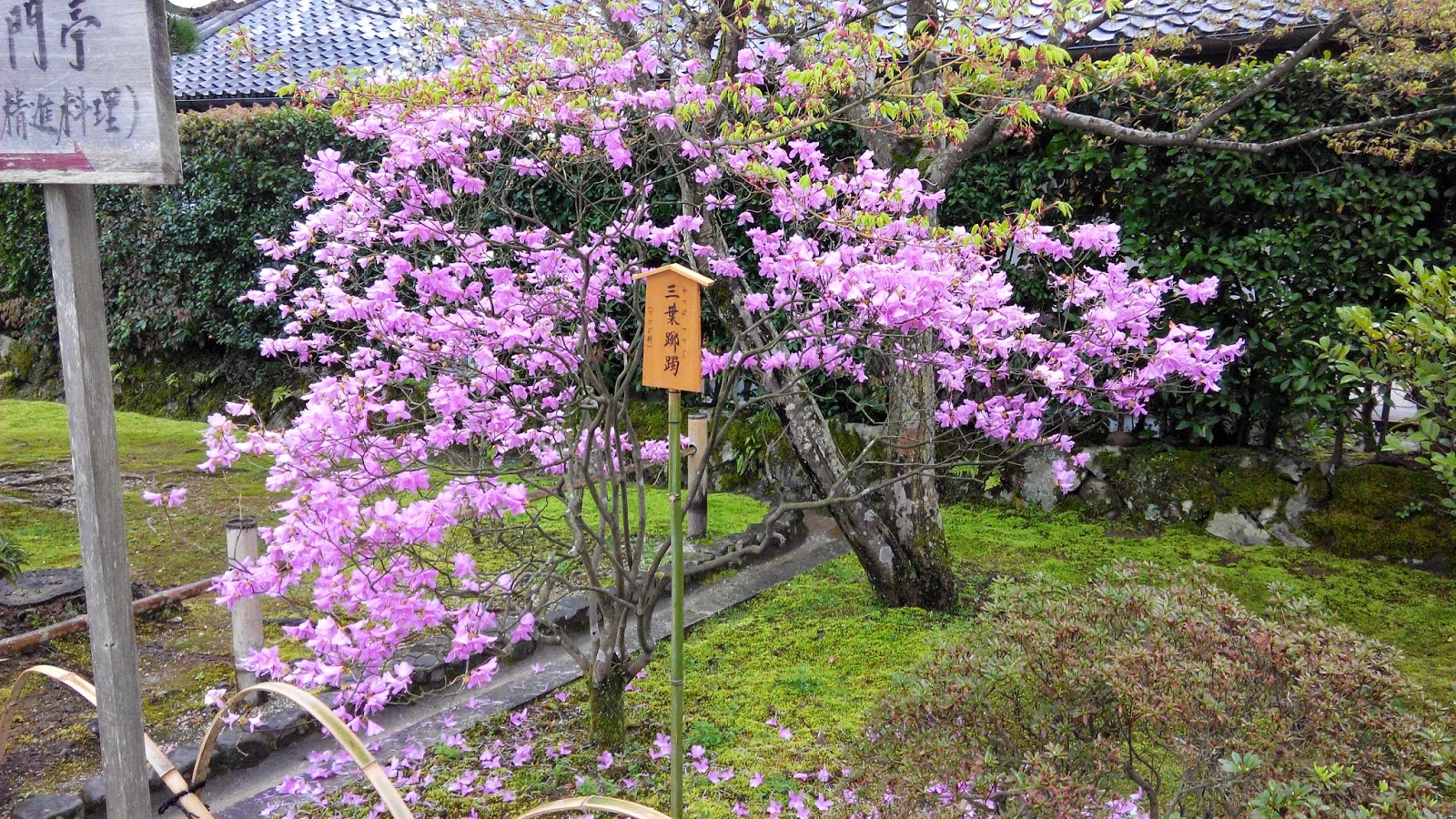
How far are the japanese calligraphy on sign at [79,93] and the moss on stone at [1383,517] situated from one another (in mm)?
6468

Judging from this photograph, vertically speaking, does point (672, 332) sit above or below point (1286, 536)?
above

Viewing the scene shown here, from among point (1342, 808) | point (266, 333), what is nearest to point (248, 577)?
point (1342, 808)

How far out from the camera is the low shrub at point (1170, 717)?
7.03 feet

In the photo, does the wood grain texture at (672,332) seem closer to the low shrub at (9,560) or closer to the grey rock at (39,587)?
the grey rock at (39,587)

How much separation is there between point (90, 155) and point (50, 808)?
7.12 ft

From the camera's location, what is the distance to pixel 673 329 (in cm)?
279

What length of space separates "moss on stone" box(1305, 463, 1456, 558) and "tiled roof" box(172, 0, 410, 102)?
1143 cm

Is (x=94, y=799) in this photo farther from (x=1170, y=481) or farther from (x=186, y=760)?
(x=1170, y=481)

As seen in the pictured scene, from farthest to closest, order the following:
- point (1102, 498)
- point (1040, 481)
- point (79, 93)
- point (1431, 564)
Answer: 1. point (1040, 481)
2. point (1102, 498)
3. point (1431, 564)
4. point (79, 93)

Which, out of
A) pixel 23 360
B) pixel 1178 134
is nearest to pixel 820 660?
pixel 1178 134

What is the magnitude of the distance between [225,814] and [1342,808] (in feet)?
10.9

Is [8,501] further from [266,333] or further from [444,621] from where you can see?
[444,621]

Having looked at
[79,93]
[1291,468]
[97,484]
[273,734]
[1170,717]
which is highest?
[79,93]

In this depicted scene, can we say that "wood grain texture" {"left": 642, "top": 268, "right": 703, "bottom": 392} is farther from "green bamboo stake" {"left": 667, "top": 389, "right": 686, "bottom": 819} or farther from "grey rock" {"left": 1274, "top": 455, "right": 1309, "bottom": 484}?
"grey rock" {"left": 1274, "top": 455, "right": 1309, "bottom": 484}
